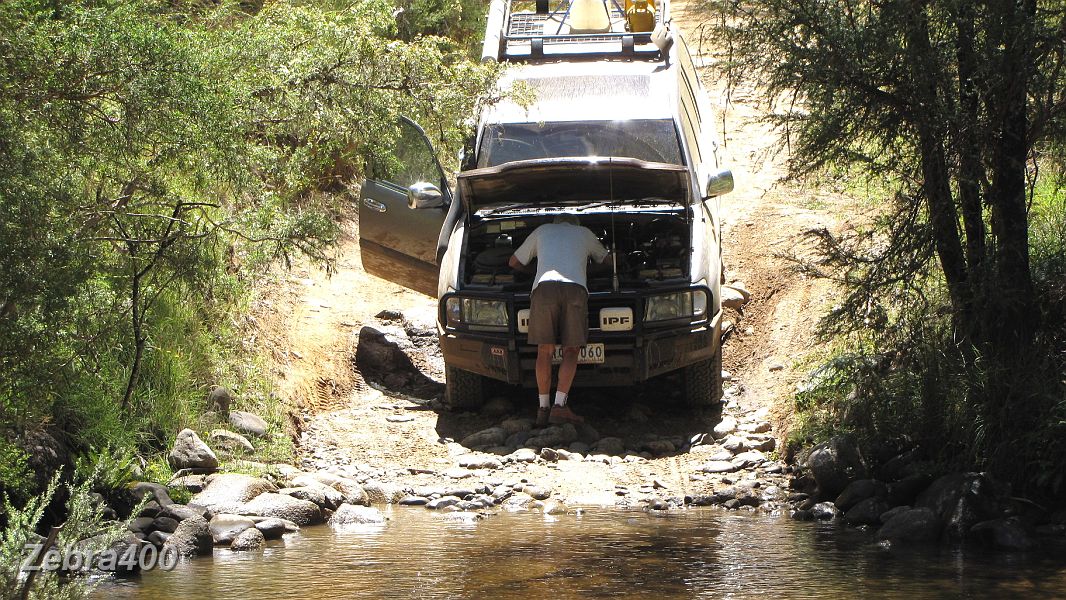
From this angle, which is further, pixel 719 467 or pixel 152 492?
pixel 719 467

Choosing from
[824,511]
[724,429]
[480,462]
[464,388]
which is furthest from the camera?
[464,388]

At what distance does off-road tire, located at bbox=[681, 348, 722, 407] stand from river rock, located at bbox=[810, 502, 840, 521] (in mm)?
2081

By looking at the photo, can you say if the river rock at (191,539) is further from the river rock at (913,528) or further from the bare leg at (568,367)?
the river rock at (913,528)

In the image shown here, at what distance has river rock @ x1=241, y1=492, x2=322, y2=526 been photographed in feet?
23.4

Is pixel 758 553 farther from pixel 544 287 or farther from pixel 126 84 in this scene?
pixel 126 84

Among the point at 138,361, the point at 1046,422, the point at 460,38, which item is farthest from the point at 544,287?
the point at 460,38

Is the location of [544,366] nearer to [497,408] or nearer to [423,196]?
[497,408]

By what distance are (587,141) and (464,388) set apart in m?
2.16

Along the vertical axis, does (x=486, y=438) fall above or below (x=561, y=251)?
below

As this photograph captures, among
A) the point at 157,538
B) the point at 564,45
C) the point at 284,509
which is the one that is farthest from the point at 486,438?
the point at 564,45

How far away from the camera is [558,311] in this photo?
8.56m

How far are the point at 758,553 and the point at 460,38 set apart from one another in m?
12.0

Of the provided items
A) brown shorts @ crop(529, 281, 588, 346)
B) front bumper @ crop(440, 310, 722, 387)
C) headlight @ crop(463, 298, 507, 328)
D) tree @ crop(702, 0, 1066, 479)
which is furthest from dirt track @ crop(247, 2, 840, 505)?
tree @ crop(702, 0, 1066, 479)

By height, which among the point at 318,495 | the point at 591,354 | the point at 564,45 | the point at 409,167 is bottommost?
the point at 318,495
